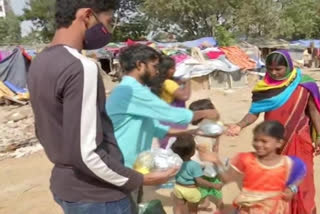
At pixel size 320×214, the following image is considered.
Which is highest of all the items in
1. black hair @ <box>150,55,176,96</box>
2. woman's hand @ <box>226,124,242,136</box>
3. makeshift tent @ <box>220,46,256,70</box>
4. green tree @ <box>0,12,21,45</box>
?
black hair @ <box>150,55,176,96</box>

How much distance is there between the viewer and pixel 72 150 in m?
1.52

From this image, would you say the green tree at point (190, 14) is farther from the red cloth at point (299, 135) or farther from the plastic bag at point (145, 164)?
the plastic bag at point (145, 164)

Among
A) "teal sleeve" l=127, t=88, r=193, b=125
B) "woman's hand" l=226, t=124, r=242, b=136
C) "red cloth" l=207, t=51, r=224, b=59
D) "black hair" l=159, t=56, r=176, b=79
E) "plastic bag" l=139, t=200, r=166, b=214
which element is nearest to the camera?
"teal sleeve" l=127, t=88, r=193, b=125

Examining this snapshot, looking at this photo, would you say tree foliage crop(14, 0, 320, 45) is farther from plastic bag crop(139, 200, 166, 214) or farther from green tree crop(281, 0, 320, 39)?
plastic bag crop(139, 200, 166, 214)

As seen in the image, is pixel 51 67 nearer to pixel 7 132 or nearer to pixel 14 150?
pixel 14 150

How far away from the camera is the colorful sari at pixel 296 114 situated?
3.28m

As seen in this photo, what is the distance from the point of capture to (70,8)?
1583mm

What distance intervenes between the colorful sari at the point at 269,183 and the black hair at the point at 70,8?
1633 millimetres

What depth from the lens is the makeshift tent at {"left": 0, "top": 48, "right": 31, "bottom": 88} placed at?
1228 cm

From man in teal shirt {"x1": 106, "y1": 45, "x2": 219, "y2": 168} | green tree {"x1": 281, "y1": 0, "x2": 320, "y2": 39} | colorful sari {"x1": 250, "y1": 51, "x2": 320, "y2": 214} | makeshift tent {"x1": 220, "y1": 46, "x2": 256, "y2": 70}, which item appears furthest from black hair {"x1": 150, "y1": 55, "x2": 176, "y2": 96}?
green tree {"x1": 281, "y1": 0, "x2": 320, "y2": 39}

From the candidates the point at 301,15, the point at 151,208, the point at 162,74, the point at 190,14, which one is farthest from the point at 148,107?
the point at 301,15

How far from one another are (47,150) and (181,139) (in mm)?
1880

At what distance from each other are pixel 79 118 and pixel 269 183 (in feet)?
5.57

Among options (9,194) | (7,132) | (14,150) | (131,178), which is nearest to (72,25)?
(131,178)
